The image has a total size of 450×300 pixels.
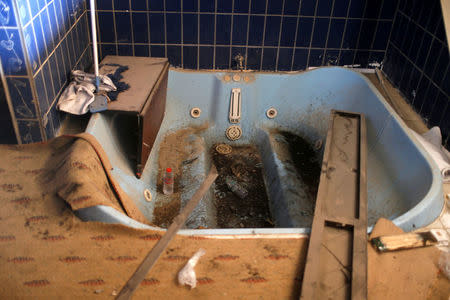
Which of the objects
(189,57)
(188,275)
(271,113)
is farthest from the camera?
(271,113)

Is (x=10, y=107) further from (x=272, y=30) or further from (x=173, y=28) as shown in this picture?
(x=272, y=30)

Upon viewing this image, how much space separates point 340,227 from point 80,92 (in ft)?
4.81

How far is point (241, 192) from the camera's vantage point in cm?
238

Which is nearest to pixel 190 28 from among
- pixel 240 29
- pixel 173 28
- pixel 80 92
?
pixel 173 28

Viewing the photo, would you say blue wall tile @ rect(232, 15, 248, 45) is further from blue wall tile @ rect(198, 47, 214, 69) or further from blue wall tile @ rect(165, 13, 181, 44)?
blue wall tile @ rect(165, 13, 181, 44)

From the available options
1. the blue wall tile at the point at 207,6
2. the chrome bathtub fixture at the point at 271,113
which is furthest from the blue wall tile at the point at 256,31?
the chrome bathtub fixture at the point at 271,113

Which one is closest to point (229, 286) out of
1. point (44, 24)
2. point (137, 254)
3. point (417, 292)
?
point (137, 254)

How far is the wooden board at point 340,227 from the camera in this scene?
4.29 ft

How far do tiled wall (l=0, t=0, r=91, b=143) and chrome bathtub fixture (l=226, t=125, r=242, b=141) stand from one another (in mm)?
1195

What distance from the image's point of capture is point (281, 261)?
138 cm

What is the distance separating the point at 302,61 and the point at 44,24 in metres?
1.78

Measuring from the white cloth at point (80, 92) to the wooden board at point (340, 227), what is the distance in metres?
1.24

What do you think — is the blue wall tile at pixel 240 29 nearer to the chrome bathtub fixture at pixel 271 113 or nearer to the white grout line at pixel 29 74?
the chrome bathtub fixture at pixel 271 113

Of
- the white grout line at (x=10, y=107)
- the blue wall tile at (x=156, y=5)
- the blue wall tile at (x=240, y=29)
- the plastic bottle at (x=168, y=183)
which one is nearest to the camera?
the white grout line at (x=10, y=107)
